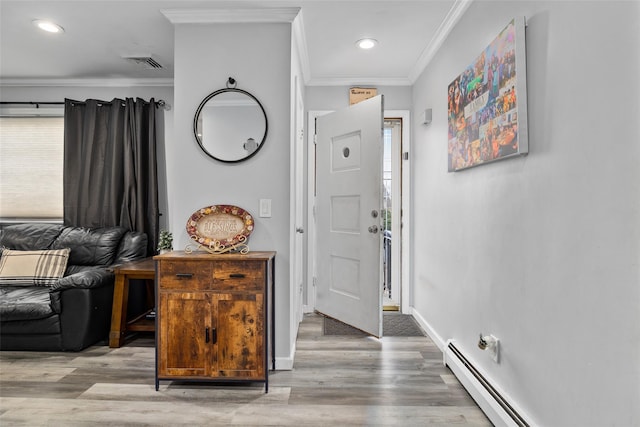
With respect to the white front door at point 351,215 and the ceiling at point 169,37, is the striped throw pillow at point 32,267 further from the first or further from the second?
the white front door at point 351,215

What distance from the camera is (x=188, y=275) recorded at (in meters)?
2.22

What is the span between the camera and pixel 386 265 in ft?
15.0

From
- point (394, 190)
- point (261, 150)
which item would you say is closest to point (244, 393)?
point (261, 150)

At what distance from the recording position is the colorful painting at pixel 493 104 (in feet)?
5.50

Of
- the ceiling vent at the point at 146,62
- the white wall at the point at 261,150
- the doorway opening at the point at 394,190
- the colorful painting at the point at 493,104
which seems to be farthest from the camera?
the doorway opening at the point at 394,190

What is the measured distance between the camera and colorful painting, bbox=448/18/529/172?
5.50 feet

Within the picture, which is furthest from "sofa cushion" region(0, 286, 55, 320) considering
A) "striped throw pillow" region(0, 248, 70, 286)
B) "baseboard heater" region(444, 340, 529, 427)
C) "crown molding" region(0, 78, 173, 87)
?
"baseboard heater" region(444, 340, 529, 427)

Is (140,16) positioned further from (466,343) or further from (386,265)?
(386,265)

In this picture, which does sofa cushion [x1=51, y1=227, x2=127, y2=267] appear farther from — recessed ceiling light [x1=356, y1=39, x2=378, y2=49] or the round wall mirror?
recessed ceiling light [x1=356, y1=39, x2=378, y2=49]

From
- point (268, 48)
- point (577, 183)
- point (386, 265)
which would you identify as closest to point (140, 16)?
point (268, 48)

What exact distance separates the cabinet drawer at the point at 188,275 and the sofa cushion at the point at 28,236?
1.95 meters

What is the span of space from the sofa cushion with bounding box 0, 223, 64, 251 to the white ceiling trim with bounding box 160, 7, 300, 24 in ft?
7.55

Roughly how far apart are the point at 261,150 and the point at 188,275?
0.94 m

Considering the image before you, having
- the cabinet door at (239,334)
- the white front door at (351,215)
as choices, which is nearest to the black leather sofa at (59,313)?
the cabinet door at (239,334)
